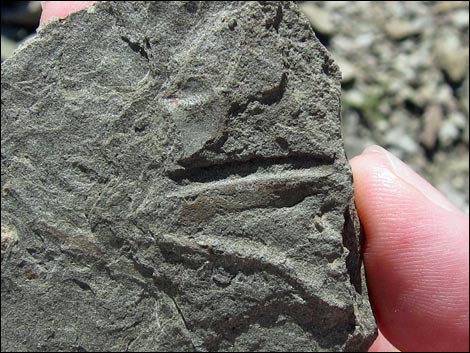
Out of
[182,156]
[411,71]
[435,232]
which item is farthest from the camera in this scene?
[411,71]

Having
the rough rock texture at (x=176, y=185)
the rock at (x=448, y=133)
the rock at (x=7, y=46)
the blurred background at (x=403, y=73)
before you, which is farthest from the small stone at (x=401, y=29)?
the rough rock texture at (x=176, y=185)

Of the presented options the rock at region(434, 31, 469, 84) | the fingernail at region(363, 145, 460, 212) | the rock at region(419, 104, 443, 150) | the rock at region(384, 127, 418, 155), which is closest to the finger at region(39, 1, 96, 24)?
the fingernail at region(363, 145, 460, 212)

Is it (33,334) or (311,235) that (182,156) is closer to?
(311,235)

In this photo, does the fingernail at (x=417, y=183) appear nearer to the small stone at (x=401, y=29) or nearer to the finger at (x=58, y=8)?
the finger at (x=58, y=8)

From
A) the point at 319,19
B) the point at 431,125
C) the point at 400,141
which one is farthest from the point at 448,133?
the point at 319,19

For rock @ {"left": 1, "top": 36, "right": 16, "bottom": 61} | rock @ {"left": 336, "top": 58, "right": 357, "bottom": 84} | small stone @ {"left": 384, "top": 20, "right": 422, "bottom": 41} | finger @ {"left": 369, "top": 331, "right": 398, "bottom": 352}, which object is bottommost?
finger @ {"left": 369, "top": 331, "right": 398, "bottom": 352}

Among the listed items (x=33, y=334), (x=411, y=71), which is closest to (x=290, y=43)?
(x=33, y=334)

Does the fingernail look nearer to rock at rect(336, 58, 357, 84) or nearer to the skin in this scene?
the skin

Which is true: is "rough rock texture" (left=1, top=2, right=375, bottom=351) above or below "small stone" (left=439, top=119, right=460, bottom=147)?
above
